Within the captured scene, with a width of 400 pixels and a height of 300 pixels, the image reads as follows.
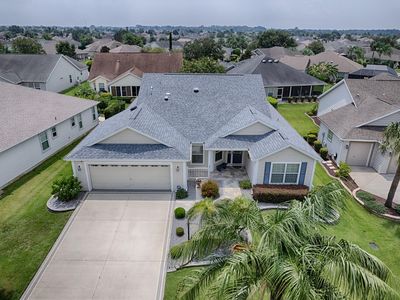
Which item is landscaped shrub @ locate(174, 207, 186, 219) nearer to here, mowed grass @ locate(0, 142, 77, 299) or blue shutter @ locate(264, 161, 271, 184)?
blue shutter @ locate(264, 161, 271, 184)

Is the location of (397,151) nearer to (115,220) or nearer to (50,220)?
(115,220)

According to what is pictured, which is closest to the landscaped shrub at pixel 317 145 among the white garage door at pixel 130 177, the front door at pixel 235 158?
the front door at pixel 235 158

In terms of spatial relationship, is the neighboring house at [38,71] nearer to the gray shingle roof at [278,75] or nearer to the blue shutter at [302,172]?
the gray shingle roof at [278,75]

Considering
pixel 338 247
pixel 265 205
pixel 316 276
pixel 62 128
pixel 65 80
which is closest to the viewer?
pixel 316 276

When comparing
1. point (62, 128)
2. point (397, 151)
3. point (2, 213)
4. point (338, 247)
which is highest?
point (338, 247)

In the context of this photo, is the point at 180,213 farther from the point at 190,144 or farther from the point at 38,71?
the point at 38,71

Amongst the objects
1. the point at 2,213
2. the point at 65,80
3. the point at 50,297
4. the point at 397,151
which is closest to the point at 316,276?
the point at 50,297
